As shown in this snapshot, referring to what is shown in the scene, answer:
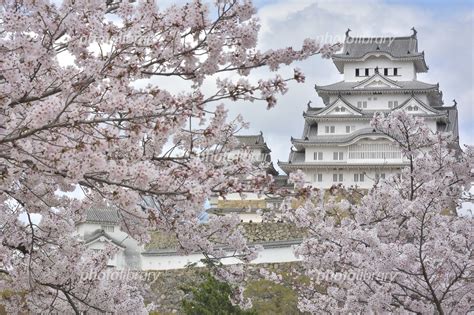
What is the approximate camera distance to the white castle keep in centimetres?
3384

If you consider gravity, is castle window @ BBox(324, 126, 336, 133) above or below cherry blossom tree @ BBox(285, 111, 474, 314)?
above

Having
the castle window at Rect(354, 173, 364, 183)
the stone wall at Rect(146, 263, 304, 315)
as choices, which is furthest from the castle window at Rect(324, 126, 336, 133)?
the stone wall at Rect(146, 263, 304, 315)

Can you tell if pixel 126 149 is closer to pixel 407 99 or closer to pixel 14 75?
pixel 14 75

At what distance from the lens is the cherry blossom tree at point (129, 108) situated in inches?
180

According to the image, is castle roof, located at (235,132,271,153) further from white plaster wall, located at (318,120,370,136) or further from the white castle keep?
white plaster wall, located at (318,120,370,136)

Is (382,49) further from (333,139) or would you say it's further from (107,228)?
(107,228)

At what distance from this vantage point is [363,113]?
35125 millimetres

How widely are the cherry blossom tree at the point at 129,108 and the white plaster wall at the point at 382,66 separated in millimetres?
33003

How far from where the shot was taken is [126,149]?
516 centimetres

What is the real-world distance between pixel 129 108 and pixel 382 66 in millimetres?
34793

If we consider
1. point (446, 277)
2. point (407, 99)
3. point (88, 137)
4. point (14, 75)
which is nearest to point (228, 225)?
point (88, 137)

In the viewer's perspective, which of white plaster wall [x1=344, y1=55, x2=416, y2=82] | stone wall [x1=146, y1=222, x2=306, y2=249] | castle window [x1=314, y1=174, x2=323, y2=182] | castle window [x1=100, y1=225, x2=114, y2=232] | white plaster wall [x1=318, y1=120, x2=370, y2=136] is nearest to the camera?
castle window [x1=100, y1=225, x2=114, y2=232]

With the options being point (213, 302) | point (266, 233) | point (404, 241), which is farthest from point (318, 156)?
point (404, 241)

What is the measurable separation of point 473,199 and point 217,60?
5026mm
